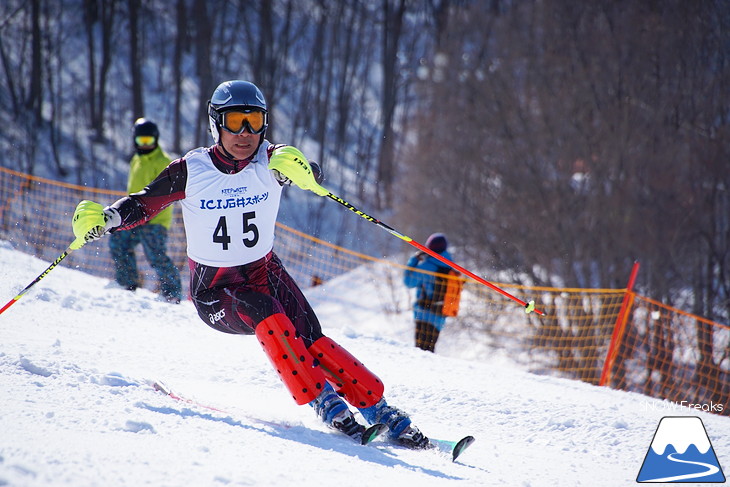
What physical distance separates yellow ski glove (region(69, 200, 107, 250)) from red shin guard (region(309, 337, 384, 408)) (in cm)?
120

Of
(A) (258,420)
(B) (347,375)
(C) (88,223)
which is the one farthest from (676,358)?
(C) (88,223)

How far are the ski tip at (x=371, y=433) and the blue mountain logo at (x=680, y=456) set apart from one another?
1.28 meters

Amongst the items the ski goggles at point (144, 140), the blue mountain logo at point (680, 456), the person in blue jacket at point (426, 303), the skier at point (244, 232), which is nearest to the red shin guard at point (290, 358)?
the skier at point (244, 232)

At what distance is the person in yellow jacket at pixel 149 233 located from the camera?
259 inches

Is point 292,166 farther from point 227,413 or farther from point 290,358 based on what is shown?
point 227,413

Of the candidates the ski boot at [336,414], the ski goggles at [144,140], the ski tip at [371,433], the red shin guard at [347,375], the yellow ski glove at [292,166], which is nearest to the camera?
the ski tip at [371,433]

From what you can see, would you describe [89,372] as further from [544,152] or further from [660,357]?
[544,152]

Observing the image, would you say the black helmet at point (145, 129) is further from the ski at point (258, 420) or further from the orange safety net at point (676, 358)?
the orange safety net at point (676, 358)

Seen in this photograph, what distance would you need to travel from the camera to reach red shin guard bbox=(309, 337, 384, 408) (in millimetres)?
3352

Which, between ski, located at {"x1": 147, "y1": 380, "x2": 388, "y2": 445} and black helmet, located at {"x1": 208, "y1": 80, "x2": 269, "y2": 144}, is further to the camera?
black helmet, located at {"x1": 208, "y1": 80, "x2": 269, "y2": 144}

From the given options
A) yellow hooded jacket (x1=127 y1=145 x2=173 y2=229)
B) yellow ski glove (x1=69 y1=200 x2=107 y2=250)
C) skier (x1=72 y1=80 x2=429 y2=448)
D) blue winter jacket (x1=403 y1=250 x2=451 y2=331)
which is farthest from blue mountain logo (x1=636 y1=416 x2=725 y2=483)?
yellow hooded jacket (x1=127 y1=145 x2=173 y2=229)

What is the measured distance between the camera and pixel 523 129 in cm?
1425

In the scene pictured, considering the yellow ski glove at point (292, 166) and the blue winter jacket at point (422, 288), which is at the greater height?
the yellow ski glove at point (292, 166)

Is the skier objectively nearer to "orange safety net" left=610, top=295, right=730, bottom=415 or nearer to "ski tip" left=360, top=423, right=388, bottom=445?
"ski tip" left=360, top=423, right=388, bottom=445
